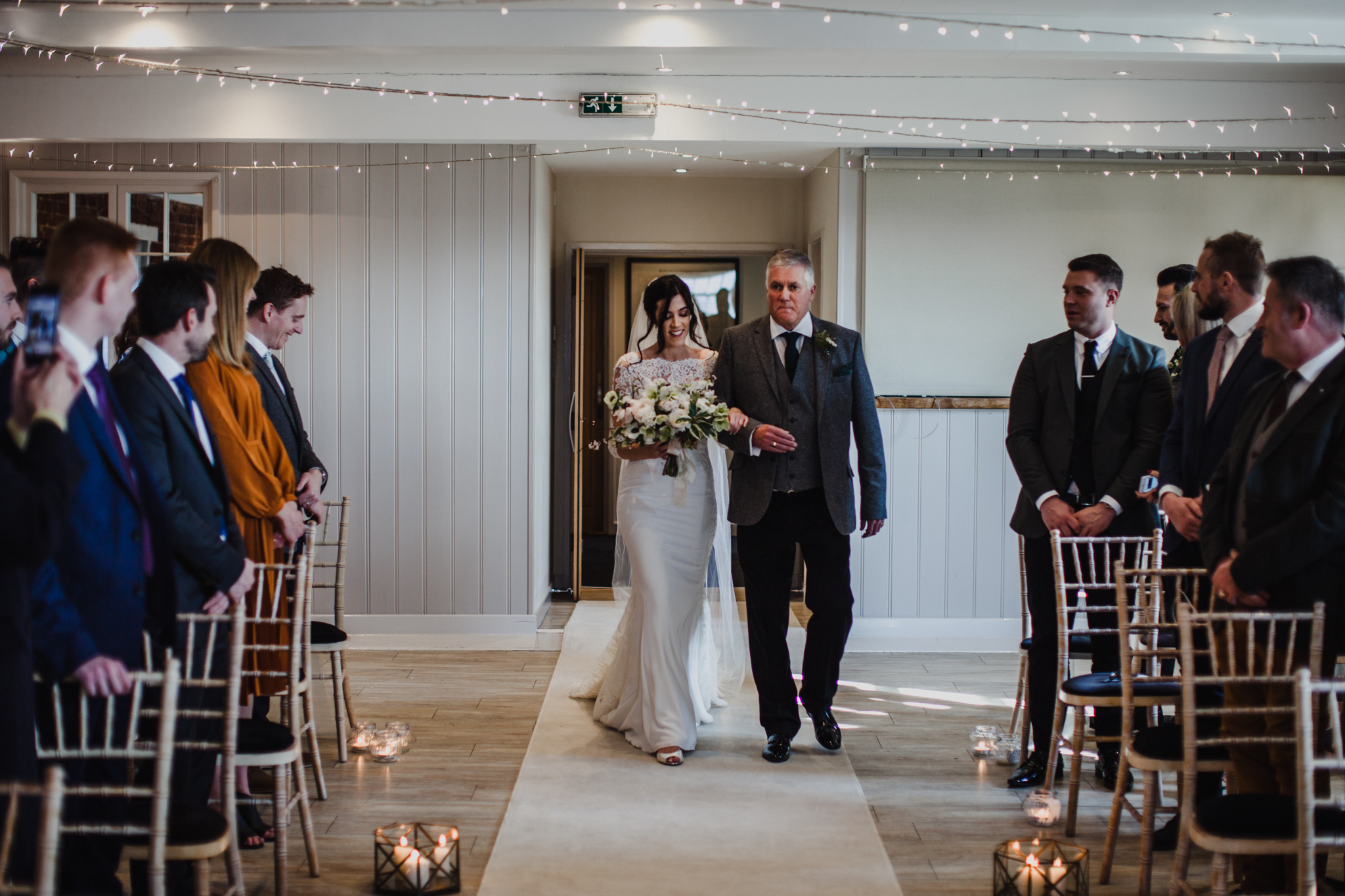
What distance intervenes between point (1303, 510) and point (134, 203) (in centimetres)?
550

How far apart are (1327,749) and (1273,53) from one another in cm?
359

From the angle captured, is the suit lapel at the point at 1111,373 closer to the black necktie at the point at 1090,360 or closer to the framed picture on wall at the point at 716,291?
the black necktie at the point at 1090,360

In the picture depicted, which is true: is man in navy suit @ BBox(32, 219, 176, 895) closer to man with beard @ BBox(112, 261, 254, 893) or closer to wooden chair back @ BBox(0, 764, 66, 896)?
man with beard @ BBox(112, 261, 254, 893)

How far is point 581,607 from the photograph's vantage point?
21.4 feet

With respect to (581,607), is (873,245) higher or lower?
higher

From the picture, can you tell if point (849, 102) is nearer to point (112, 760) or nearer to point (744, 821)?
point (744, 821)

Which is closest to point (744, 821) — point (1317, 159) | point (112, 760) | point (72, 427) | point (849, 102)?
point (112, 760)

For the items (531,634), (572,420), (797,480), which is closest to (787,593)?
(797,480)

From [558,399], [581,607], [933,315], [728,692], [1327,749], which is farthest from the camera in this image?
[558,399]

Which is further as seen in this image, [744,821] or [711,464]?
[711,464]

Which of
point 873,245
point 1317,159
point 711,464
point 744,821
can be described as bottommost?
point 744,821

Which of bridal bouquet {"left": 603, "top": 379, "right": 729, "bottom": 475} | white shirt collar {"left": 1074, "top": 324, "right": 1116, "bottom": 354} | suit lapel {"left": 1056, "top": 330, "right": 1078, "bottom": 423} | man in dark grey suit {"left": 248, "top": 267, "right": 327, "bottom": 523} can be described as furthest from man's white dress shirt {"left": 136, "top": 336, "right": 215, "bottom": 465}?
white shirt collar {"left": 1074, "top": 324, "right": 1116, "bottom": 354}

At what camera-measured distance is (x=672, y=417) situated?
386 cm

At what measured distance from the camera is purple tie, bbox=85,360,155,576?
216 cm
